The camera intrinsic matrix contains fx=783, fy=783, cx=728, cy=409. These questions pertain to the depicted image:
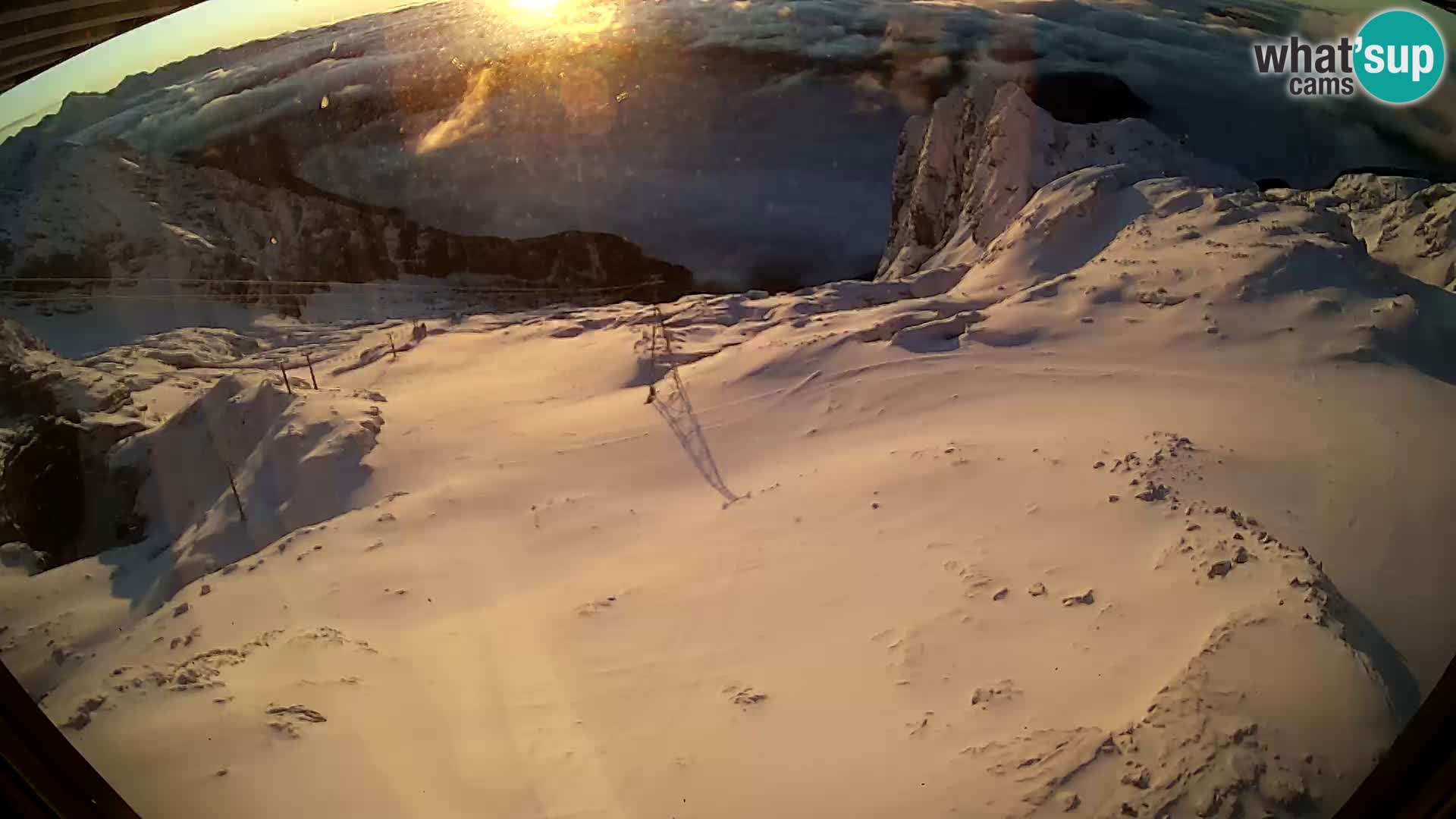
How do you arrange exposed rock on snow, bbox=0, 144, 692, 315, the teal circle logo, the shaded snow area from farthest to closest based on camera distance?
exposed rock on snow, bbox=0, 144, 692, 315 → the teal circle logo → the shaded snow area

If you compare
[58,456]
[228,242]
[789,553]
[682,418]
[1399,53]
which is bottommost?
[789,553]

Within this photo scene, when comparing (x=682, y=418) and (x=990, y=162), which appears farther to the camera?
(x=990, y=162)

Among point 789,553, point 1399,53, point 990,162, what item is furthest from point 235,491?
point 990,162

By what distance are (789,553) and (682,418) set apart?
96 cm

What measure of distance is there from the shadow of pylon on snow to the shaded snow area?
0.7 inches

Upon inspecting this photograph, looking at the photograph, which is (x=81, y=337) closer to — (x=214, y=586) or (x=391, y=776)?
(x=214, y=586)

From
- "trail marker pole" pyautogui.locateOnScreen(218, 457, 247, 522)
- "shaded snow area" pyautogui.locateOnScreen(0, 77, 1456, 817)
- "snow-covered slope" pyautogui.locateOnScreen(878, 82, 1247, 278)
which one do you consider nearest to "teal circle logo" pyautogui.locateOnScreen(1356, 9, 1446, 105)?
"shaded snow area" pyautogui.locateOnScreen(0, 77, 1456, 817)

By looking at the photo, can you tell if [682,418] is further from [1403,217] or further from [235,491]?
[1403,217]

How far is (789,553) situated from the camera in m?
2.33

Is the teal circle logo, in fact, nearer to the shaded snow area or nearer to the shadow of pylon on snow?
the shaded snow area

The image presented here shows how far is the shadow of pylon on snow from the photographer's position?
280 cm

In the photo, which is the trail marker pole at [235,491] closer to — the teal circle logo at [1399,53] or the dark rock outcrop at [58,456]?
the dark rock outcrop at [58,456]

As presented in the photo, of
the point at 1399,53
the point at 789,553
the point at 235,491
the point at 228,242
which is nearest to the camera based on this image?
the point at 1399,53

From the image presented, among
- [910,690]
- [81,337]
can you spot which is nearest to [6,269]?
[81,337]
